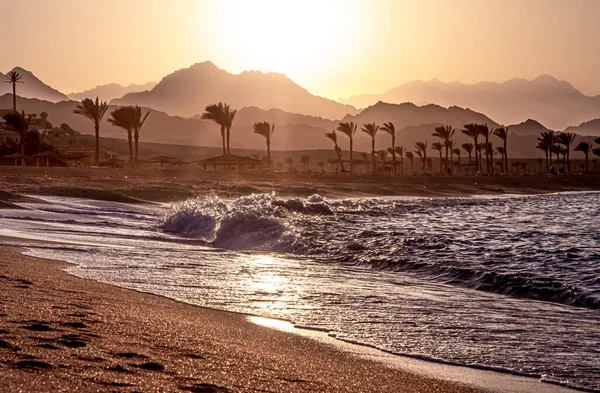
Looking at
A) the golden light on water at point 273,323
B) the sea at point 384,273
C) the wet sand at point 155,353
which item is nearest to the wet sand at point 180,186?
the sea at point 384,273

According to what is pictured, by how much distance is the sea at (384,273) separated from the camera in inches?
249

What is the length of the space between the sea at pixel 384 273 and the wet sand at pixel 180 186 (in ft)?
34.7

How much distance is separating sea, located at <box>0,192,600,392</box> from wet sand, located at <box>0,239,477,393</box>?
80 cm

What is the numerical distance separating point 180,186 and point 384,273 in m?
28.8

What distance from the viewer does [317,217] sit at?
2230 cm

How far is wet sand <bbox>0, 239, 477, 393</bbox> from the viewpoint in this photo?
4035 millimetres

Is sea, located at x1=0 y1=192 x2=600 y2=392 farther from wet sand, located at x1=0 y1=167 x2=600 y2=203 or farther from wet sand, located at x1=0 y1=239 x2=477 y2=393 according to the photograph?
wet sand, located at x1=0 y1=167 x2=600 y2=203

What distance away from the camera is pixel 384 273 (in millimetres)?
11367

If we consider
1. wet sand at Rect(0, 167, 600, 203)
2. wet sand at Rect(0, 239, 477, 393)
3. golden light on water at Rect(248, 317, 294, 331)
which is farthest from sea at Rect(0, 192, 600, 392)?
wet sand at Rect(0, 167, 600, 203)

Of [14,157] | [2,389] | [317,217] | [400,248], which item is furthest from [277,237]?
[14,157]

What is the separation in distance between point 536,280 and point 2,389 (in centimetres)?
807

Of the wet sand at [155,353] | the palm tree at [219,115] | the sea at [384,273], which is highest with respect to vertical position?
the palm tree at [219,115]

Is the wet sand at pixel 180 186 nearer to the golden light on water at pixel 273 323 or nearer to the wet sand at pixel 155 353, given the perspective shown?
the golden light on water at pixel 273 323

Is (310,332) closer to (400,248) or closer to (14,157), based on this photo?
(400,248)
